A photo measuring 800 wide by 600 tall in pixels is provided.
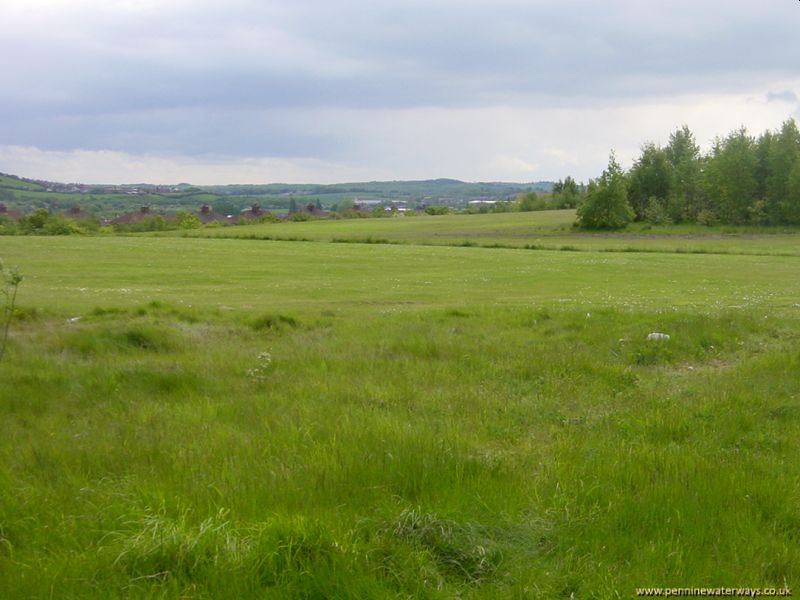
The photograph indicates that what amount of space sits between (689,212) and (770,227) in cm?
1303

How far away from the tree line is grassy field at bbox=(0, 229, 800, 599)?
88470 mm

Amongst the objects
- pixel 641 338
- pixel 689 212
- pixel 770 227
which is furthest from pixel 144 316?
pixel 689 212

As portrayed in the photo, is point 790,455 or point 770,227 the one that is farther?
point 770,227

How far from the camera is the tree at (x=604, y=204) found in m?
100

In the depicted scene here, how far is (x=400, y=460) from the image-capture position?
6.57m

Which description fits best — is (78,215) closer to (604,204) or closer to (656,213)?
(604,204)

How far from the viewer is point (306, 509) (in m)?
5.67

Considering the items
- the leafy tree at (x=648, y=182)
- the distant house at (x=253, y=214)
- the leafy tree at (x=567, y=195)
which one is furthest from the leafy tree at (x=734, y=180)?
the distant house at (x=253, y=214)

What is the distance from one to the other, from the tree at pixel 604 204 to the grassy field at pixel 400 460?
87.0m

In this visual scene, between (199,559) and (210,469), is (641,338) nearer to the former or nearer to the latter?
(210,469)

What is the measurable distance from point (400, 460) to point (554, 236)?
279 ft

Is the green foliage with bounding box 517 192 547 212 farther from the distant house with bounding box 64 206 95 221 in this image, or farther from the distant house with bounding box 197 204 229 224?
the distant house with bounding box 64 206 95 221

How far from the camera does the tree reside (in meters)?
100

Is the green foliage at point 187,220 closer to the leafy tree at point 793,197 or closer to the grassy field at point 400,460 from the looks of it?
the leafy tree at point 793,197
